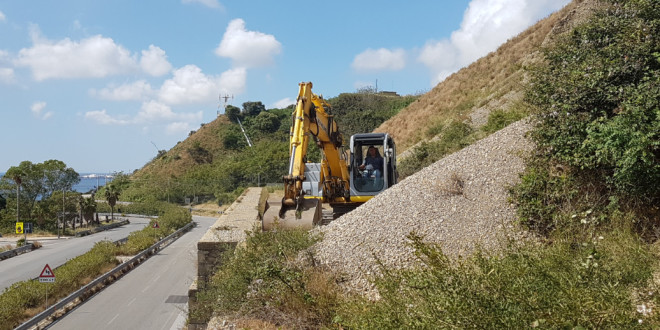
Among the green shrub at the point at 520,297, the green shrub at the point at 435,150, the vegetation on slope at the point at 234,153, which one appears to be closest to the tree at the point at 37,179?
the vegetation on slope at the point at 234,153

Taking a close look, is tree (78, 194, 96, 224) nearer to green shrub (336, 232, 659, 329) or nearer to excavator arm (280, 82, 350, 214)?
excavator arm (280, 82, 350, 214)

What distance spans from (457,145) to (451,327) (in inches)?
727

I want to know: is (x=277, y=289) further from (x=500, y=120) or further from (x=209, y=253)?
(x=500, y=120)

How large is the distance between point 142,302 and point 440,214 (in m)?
16.4

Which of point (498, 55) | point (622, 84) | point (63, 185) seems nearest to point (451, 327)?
point (622, 84)

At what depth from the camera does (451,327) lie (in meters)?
3.73

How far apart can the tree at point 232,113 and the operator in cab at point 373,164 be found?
9487 cm

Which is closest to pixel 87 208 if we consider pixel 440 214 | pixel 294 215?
pixel 294 215

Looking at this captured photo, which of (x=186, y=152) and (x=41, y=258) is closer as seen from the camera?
(x=41, y=258)

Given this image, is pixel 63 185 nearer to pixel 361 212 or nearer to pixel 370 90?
pixel 370 90

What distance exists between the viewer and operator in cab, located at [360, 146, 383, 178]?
16.5 meters

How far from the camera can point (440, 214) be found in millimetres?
9703

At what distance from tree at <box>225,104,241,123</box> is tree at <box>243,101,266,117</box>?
6.37 feet

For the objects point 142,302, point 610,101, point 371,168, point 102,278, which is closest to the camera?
point 610,101
